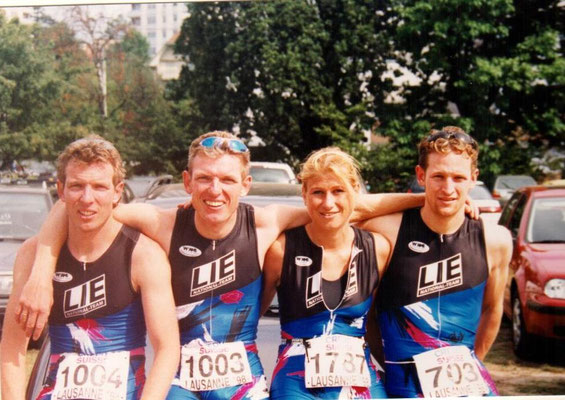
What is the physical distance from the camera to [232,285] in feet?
9.05

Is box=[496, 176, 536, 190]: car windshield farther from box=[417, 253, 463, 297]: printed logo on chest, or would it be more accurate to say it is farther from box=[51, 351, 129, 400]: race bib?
box=[51, 351, 129, 400]: race bib

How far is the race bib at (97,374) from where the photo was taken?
276 centimetres

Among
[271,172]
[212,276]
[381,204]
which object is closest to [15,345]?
[212,276]

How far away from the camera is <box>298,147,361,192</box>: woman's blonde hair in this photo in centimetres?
269

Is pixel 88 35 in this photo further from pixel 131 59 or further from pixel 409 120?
pixel 409 120

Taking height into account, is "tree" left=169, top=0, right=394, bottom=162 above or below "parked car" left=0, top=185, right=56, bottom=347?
above

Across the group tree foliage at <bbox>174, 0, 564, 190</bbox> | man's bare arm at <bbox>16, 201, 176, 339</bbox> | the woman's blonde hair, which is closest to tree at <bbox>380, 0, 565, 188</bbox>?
tree foliage at <bbox>174, 0, 564, 190</bbox>

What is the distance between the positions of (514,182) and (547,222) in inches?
18.6

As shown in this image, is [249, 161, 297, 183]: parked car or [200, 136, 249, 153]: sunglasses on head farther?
[249, 161, 297, 183]: parked car

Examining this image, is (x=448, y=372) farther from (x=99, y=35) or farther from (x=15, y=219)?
(x=15, y=219)

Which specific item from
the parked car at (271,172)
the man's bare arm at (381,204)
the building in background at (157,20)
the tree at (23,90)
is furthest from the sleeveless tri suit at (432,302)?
the tree at (23,90)

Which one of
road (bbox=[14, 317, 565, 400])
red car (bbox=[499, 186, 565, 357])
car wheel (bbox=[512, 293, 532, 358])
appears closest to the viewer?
road (bbox=[14, 317, 565, 400])

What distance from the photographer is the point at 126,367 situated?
109 inches

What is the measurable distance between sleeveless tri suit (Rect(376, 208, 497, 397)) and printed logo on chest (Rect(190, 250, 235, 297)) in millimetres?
676
